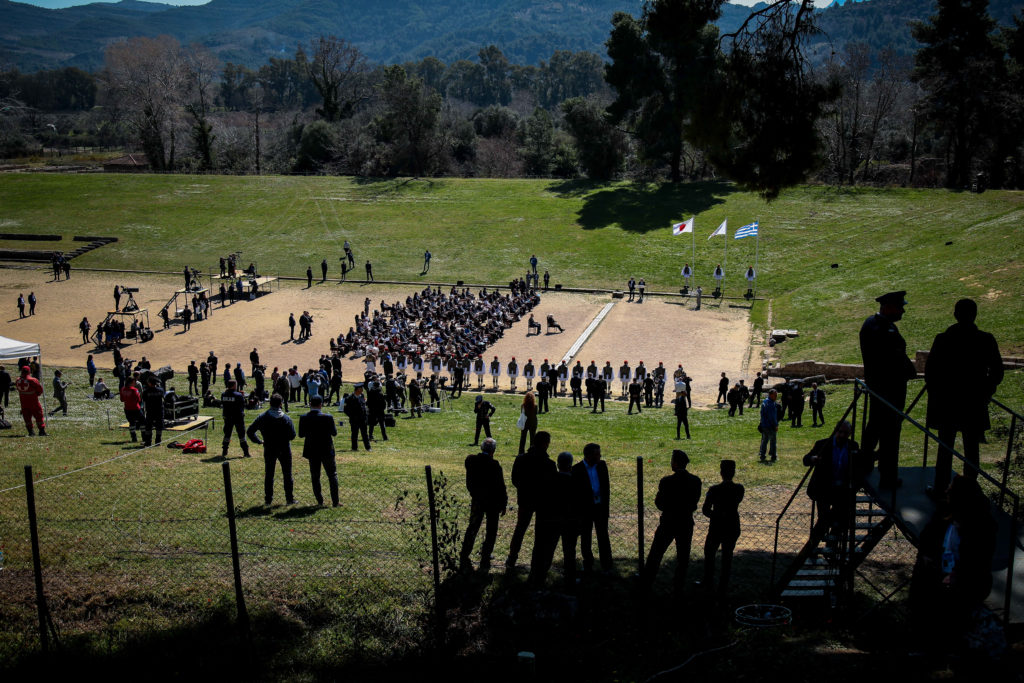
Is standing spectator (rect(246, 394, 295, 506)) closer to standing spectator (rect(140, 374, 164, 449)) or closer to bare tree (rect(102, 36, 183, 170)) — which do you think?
standing spectator (rect(140, 374, 164, 449))

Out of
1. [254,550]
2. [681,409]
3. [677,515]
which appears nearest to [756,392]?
[681,409]

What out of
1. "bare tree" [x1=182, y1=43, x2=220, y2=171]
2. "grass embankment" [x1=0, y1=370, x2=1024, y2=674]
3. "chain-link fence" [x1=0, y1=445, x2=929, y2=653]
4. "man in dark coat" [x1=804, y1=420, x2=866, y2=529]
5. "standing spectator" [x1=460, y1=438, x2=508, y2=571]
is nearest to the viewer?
"man in dark coat" [x1=804, y1=420, x2=866, y2=529]

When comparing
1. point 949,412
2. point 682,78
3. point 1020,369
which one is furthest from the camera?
point 682,78

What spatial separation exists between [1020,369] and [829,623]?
15.7 meters

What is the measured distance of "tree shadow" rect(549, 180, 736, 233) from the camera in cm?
4984

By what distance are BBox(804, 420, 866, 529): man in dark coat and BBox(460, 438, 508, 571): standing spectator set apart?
2.93m

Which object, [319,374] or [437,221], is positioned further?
[437,221]

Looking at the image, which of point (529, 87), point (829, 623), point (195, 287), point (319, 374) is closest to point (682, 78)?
point (195, 287)

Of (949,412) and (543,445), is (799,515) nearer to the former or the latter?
(949,412)

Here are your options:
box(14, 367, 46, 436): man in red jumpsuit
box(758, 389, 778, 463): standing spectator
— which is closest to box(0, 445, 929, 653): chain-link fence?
box(758, 389, 778, 463): standing spectator

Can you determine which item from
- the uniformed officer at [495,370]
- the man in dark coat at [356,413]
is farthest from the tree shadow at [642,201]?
the man in dark coat at [356,413]

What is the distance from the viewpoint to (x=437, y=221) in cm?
5284

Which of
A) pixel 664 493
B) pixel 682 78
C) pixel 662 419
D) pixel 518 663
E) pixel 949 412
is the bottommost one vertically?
pixel 662 419

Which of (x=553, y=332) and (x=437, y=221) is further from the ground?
(x=437, y=221)
